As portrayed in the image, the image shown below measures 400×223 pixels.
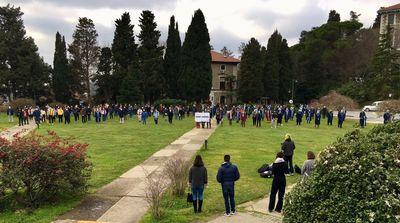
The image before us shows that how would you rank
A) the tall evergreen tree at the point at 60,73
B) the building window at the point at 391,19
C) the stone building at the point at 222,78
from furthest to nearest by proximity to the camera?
A: 1. the building window at the point at 391,19
2. the stone building at the point at 222,78
3. the tall evergreen tree at the point at 60,73

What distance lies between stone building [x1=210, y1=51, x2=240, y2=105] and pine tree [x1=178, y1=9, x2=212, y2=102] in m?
19.9

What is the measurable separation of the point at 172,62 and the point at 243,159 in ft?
132

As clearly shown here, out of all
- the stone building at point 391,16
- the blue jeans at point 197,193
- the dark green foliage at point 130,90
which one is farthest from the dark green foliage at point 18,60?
the stone building at point 391,16

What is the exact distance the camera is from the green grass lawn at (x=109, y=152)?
968cm

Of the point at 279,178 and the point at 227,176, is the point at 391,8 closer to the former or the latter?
the point at 279,178

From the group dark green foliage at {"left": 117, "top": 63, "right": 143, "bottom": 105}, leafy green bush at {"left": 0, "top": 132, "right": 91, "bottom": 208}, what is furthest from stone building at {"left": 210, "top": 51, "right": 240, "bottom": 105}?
leafy green bush at {"left": 0, "top": 132, "right": 91, "bottom": 208}

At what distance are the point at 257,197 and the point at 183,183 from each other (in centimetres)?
205

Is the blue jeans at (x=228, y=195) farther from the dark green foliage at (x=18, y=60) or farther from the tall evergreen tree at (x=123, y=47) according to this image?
Result: the dark green foliage at (x=18, y=60)

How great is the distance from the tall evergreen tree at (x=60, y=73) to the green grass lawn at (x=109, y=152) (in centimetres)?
3046

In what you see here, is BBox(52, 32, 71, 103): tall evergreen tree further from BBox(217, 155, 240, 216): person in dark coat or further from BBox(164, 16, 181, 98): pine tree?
BBox(217, 155, 240, 216): person in dark coat

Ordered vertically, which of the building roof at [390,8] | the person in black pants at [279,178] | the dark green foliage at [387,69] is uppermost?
the building roof at [390,8]

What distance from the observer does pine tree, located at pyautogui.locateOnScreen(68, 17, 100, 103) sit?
59.5 m

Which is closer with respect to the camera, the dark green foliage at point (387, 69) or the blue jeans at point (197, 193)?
the blue jeans at point (197, 193)

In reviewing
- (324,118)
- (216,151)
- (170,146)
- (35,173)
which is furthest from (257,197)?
(324,118)
